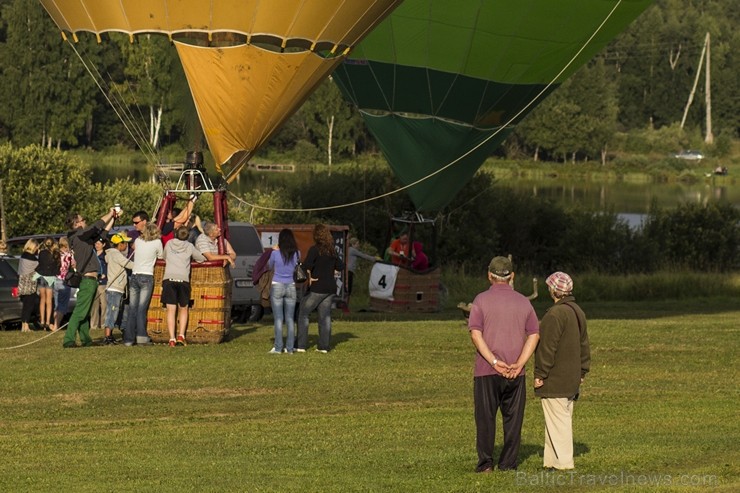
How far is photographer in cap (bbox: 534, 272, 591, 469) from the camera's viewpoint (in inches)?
389

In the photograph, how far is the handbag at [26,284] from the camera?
19.7 metres

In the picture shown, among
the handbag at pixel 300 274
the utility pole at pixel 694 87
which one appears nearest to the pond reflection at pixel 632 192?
the utility pole at pixel 694 87

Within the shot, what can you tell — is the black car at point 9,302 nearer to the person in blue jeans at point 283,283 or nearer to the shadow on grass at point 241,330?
the shadow on grass at point 241,330

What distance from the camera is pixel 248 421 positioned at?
1302 cm

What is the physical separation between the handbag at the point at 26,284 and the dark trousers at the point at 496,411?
10797mm

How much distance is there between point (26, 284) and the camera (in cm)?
1966

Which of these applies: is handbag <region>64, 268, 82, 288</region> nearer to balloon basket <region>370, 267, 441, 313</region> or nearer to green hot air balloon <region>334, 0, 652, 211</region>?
balloon basket <region>370, 267, 441, 313</region>

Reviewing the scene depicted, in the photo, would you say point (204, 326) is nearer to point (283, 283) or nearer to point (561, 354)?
point (283, 283)

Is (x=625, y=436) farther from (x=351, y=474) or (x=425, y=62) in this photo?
(x=425, y=62)

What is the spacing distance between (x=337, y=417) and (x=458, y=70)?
14297 millimetres

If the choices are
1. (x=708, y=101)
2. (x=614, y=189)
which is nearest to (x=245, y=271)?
(x=614, y=189)

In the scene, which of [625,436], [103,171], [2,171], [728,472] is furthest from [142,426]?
[103,171]

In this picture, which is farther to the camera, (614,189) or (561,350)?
(614,189)

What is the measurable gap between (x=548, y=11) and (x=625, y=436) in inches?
585
